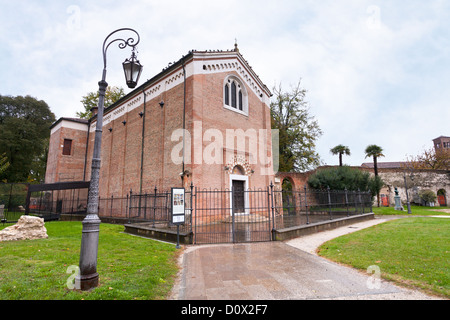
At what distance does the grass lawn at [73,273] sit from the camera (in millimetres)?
3428

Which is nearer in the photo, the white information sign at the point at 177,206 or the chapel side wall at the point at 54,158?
the white information sign at the point at 177,206

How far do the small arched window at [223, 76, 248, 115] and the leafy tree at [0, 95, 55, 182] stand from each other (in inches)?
1139

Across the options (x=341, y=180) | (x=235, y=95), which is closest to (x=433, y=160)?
(x=341, y=180)

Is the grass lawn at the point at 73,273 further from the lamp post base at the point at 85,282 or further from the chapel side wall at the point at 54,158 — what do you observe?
the chapel side wall at the point at 54,158

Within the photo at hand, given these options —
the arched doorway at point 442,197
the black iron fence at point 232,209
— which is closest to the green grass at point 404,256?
the black iron fence at point 232,209

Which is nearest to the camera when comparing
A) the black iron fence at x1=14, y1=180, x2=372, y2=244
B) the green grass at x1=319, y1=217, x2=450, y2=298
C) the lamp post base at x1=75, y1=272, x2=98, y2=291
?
the lamp post base at x1=75, y1=272, x2=98, y2=291

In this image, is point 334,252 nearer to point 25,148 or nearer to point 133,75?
point 133,75

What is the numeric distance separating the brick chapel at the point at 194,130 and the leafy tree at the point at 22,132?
17.6 metres

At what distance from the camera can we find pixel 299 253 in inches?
255

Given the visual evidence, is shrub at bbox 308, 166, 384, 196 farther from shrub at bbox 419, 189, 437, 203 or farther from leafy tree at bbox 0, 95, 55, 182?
leafy tree at bbox 0, 95, 55, 182

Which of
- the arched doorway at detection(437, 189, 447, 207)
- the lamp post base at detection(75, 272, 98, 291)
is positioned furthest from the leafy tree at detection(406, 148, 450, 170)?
the lamp post base at detection(75, 272, 98, 291)

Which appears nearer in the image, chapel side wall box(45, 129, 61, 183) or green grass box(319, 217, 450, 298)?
green grass box(319, 217, 450, 298)

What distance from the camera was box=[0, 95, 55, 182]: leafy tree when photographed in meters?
28.9
